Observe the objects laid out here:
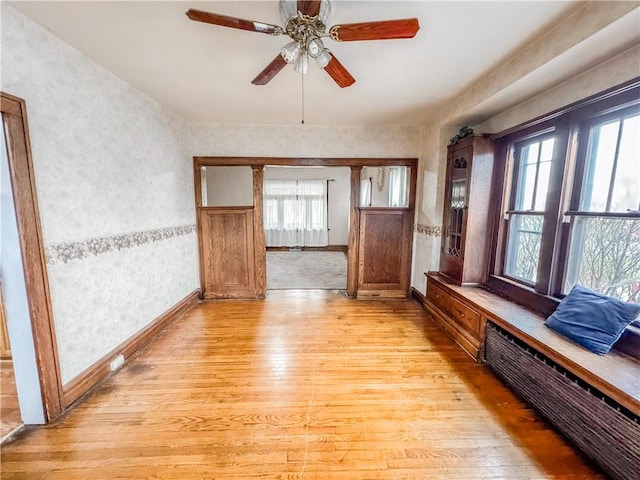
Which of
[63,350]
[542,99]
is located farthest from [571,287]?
[63,350]

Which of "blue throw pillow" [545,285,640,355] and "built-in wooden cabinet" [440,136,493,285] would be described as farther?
"built-in wooden cabinet" [440,136,493,285]

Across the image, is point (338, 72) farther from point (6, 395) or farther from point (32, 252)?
point (6, 395)

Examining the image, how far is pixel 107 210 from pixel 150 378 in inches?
55.7

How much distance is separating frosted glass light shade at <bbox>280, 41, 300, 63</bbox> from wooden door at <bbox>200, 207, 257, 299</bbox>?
2518 millimetres

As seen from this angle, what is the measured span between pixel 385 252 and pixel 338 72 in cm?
269

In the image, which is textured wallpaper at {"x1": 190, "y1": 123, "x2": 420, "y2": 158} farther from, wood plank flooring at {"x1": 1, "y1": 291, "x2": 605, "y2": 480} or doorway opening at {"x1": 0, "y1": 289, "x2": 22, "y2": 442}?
doorway opening at {"x1": 0, "y1": 289, "x2": 22, "y2": 442}

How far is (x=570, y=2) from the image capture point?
146 cm

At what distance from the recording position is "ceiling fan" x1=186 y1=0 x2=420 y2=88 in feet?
4.30

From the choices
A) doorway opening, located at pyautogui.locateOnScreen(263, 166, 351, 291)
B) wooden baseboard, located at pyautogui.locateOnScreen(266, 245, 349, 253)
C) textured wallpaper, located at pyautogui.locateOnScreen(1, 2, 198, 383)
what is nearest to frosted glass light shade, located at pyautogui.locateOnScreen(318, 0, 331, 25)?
textured wallpaper, located at pyautogui.locateOnScreen(1, 2, 198, 383)

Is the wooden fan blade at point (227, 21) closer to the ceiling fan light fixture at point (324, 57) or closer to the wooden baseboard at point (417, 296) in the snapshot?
the ceiling fan light fixture at point (324, 57)

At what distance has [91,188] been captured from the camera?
2.03 meters

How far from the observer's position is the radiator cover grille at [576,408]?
1.29m

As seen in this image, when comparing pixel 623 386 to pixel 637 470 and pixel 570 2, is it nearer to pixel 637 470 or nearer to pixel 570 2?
pixel 637 470

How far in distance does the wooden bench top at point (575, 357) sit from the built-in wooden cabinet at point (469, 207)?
1.94 ft
